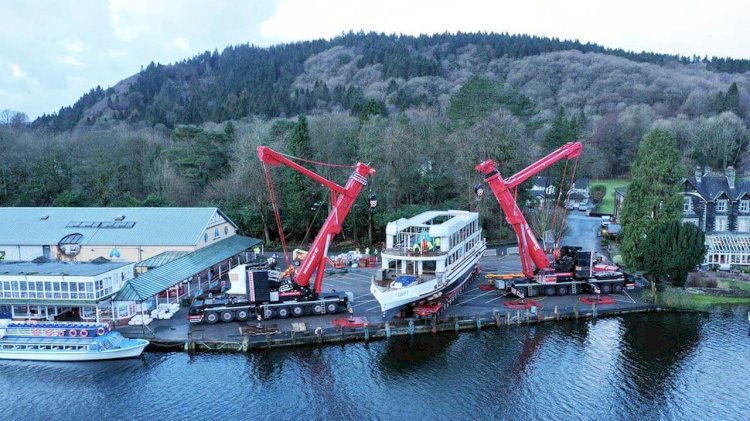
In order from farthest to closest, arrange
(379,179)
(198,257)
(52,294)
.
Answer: (379,179), (198,257), (52,294)

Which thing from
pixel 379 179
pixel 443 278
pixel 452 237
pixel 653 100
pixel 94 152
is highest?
pixel 653 100

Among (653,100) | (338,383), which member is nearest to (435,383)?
(338,383)

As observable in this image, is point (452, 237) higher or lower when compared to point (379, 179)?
lower

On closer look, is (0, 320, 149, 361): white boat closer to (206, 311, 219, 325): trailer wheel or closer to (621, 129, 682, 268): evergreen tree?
(206, 311, 219, 325): trailer wheel

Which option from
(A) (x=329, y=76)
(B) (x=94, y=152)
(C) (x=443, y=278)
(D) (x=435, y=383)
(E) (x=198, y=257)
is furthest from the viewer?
(A) (x=329, y=76)

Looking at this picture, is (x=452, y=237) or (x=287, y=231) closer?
(x=452, y=237)

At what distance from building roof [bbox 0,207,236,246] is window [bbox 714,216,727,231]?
4281cm

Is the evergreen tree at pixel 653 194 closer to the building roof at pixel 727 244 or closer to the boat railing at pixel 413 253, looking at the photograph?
the building roof at pixel 727 244

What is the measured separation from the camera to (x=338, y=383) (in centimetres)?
2494

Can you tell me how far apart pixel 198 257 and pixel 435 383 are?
21738mm

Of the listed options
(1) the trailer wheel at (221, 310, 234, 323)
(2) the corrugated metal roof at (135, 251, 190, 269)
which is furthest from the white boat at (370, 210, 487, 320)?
(2) the corrugated metal roof at (135, 251, 190, 269)

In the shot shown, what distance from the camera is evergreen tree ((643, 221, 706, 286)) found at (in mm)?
36062

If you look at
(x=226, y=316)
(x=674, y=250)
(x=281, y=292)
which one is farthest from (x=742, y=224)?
(x=226, y=316)

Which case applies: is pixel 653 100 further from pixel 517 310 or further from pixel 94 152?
pixel 94 152
